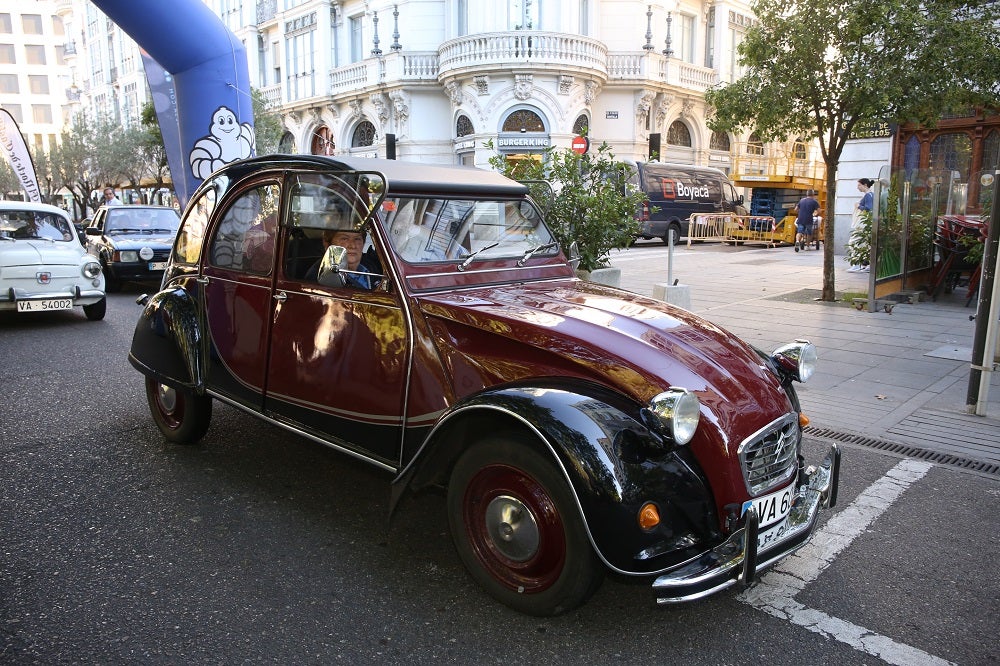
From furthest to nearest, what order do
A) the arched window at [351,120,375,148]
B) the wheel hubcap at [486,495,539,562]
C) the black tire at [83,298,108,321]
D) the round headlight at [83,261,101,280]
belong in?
the arched window at [351,120,375,148], the black tire at [83,298,108,321], the round headlight at [83,261,101,280], the wheel hubcap at [486,495,539,562]

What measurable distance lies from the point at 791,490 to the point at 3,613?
330cm

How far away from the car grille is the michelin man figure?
343 inches

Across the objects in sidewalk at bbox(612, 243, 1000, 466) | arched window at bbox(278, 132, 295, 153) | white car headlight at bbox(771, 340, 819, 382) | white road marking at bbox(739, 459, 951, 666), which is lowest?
white road marking at bbox(739, 459, 951, 666)

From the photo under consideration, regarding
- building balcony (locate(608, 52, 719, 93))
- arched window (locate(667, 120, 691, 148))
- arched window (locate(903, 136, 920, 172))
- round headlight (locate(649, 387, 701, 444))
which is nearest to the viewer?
round headlight (locate(649, 387, 701, 444))

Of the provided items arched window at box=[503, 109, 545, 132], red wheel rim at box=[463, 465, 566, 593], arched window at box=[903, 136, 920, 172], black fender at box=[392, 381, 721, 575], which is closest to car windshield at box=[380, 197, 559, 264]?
black fender at box=[392, 381, 721, 575]

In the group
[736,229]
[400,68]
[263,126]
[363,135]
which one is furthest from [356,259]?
[363,135]

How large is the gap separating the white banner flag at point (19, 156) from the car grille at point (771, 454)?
2016 cm

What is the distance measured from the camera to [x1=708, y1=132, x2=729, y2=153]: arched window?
3331 cm

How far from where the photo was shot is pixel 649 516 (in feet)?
8.50

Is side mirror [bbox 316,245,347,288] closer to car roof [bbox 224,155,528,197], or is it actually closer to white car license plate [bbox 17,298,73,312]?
car roof [bbox 224,155,528,197]

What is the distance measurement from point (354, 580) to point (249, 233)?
7.23 feet

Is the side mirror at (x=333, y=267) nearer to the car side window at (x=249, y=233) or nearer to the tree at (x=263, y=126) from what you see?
the car side window at (x=249, y=233)

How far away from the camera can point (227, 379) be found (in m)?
4.41

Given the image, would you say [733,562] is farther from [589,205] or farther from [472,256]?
[589,205]
